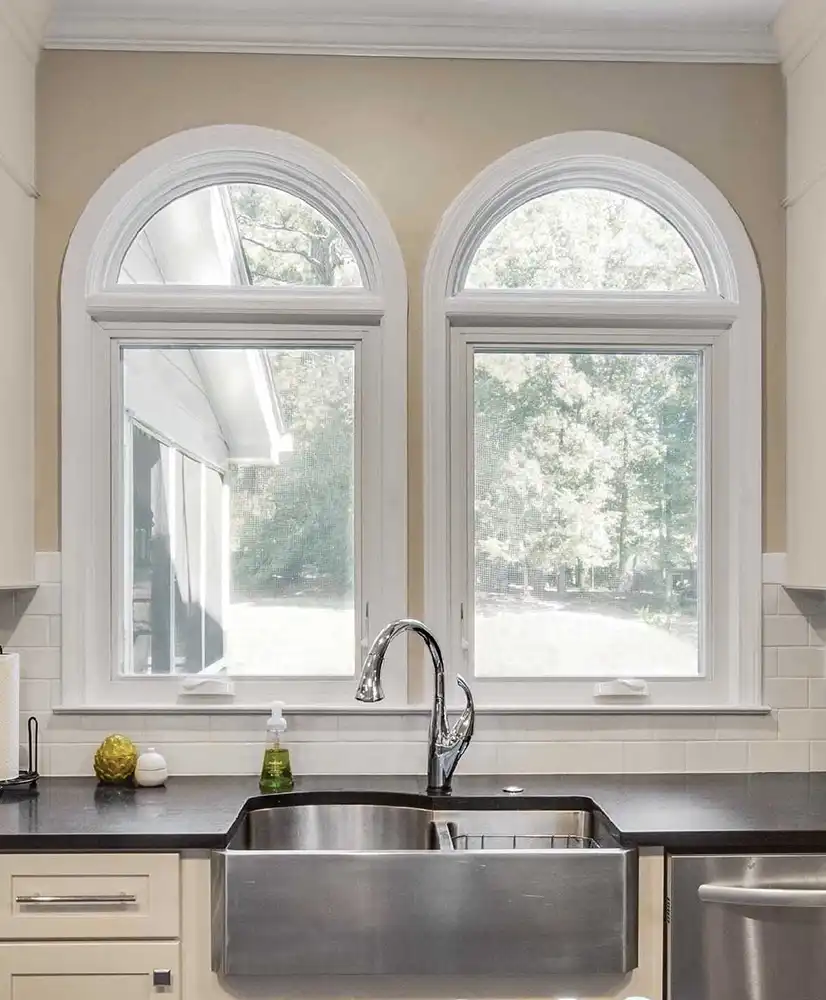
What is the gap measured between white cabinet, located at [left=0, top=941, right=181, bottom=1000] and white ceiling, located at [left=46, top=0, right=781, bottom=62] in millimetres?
2065

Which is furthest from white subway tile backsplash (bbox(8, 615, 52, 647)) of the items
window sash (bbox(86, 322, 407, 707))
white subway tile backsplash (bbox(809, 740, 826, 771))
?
white subway tile backsplash (bbox(809, 740, 826, 771))

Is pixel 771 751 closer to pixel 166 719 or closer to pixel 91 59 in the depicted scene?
pixel 166 719

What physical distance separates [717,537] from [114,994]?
5.71ft

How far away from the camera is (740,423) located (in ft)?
9.14

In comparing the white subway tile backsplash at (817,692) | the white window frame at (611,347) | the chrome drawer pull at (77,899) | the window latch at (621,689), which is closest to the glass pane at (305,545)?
the white window frame at (611,347)

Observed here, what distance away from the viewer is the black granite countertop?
2.16 meters

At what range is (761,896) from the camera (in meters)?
2.12

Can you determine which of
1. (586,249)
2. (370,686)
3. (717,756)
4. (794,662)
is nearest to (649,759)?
(717,756)

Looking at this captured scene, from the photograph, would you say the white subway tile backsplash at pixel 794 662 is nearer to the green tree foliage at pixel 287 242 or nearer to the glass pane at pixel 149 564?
the green tree foliage at pixel 287 242

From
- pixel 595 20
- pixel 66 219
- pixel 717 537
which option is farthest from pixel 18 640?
pixel 595 20

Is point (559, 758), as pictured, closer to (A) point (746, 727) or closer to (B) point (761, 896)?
(A) point (746, 727)

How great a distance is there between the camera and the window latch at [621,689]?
2.77 m

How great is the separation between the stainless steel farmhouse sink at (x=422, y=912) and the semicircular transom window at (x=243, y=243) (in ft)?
4.65

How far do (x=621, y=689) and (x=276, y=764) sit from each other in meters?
0.87
